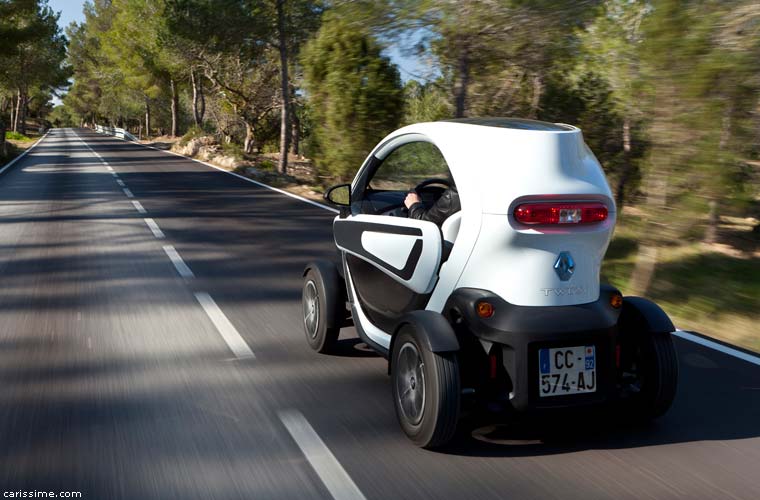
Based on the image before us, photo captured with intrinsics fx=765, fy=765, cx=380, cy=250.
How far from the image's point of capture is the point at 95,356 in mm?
5348

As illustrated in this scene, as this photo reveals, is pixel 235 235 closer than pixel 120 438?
No

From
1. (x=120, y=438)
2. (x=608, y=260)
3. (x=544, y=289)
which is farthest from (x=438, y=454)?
(x=608, y=260)

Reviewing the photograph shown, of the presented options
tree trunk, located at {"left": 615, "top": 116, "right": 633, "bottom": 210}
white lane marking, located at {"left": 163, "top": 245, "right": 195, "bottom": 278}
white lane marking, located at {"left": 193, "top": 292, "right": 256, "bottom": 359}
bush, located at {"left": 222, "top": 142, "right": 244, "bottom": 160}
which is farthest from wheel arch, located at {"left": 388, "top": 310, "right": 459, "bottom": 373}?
bush, located at {"left": 222, "top": 142, "right": 244, "bottom": 160}

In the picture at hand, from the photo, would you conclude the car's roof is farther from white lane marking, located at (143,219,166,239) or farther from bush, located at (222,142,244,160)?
bush, located at (222,142,244,160)

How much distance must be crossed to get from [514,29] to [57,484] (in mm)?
10119

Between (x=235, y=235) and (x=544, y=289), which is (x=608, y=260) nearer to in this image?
(x=235, y=235)

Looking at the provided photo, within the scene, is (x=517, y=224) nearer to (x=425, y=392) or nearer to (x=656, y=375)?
(x=425, y=392)

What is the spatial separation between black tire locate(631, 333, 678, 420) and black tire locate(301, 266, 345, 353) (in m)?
2.08

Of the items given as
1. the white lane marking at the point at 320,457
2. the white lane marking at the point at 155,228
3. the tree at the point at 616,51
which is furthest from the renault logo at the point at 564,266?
the white lane marking at the point at 155,228

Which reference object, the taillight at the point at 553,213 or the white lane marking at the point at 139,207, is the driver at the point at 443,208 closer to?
the taillight at the point at 553,213

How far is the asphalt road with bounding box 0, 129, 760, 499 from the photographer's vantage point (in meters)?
3.45

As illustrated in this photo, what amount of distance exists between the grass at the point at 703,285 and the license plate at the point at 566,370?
2954 millimetres

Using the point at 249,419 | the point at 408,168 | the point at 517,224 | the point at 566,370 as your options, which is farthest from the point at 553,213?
the point at 408,168

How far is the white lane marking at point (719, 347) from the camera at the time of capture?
17.9 feet
